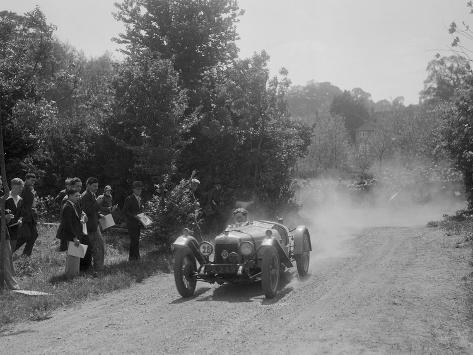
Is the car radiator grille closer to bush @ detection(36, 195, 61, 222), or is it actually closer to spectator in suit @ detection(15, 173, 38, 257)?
spectator in suit @ detection(15, 173, 38, 257)

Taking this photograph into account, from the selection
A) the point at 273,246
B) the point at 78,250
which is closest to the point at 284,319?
the point at 273,246

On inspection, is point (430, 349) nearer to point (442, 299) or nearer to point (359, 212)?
A: point (442, 299)

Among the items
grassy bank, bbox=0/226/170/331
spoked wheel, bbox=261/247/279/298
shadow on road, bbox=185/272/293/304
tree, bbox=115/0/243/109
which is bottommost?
shadow on road, bbox=185/272/293/304

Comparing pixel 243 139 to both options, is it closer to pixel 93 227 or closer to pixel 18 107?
pixel 18 107

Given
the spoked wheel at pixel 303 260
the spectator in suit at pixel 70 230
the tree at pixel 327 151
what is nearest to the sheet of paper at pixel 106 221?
the spectator in suit at pixel 70 230

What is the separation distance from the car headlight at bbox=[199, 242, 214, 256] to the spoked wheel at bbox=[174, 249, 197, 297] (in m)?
0.23

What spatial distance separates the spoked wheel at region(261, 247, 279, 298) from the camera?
8773 millimetres

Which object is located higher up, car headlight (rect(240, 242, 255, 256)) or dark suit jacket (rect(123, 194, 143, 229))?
dark suit jacket (rect(123, 194, 143, 229))

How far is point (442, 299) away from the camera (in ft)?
28.0

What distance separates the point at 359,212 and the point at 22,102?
971 inches

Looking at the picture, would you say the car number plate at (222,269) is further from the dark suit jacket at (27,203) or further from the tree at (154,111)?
the tree at (154,111)

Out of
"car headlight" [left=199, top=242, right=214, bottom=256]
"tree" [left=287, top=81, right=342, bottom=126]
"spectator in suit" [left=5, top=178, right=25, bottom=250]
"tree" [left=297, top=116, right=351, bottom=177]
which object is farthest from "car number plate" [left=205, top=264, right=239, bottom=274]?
"tree" [left=287, top=81, right=342, bottom=126]

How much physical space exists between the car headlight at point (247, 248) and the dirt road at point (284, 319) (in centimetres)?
76

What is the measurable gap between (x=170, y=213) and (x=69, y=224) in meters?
3.77
